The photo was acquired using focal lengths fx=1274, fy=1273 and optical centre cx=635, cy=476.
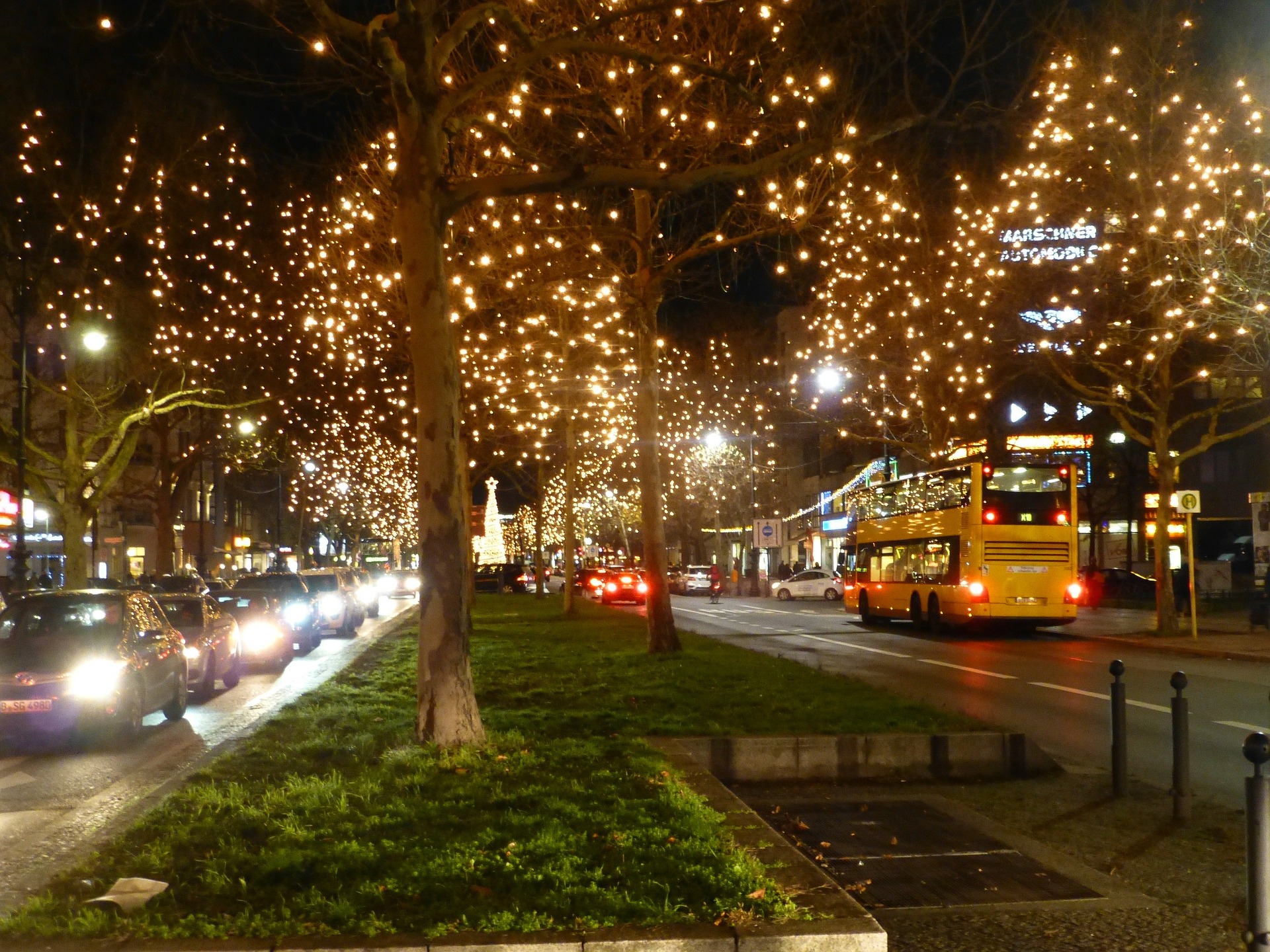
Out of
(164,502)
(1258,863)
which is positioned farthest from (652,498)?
(164,502)

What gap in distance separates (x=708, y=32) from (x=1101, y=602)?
3420 centimetres

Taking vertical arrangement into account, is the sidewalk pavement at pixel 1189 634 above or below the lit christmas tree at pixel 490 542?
below

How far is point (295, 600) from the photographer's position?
26.7m

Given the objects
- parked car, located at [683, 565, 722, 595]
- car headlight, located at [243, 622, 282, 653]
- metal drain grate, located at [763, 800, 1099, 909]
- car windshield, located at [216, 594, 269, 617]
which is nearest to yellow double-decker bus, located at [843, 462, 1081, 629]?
car headlight, located at [243, 622, 282, 653]

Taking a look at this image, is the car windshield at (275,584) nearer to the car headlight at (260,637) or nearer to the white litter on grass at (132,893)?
the car headlight at (260,637)

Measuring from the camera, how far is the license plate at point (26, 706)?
488 inches

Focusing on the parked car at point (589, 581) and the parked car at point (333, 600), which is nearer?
the parked car at point (333, 600)

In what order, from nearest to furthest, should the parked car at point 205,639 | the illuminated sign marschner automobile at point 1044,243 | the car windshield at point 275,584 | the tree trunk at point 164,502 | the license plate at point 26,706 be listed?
the license plate at point 26,706, the parked car at point 205,639, the car windshield at point 275,584, the illuminated sign marschner automobile at point 1044,243, the tree trunk at point 164,502

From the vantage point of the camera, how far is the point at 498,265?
75.5 feet

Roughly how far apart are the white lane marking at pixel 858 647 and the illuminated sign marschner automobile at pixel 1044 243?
9.62 metres

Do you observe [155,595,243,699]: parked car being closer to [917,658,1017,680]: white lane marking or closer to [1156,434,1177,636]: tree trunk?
[917,658,1017,680]: white lane marking

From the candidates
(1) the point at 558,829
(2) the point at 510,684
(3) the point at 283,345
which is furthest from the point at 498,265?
(1) the point at 558,829

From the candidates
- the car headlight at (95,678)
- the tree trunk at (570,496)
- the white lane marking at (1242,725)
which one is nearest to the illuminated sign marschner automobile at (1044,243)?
the tree trunk at (570,496)

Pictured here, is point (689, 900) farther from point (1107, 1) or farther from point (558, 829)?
point (1107, 1)
